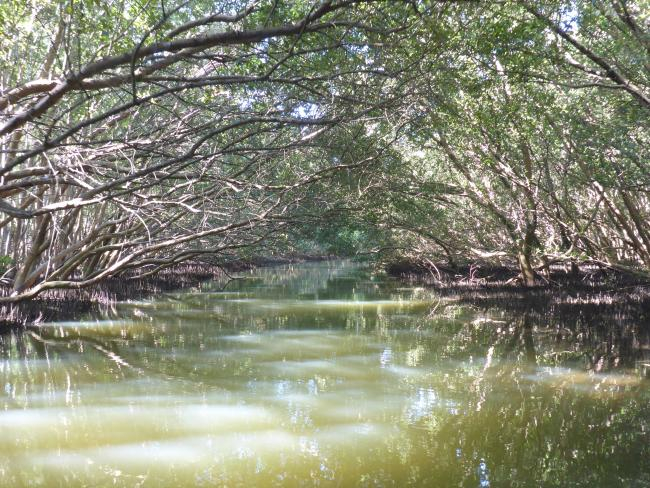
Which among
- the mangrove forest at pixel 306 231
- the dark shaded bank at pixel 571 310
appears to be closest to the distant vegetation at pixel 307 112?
the mangrove forest at pixel 306 231

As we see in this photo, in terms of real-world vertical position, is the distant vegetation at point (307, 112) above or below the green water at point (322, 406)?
above

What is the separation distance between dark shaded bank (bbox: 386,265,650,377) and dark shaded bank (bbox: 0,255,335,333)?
5.92m

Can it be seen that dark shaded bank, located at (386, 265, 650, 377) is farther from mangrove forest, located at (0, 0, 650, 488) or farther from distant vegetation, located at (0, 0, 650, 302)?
distant vegetation, located at (0, 0, 650, 302)

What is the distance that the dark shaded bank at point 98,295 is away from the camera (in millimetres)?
8973

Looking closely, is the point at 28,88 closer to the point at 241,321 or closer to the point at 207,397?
the point at 207,397

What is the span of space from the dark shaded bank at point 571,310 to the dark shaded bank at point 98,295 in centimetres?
592

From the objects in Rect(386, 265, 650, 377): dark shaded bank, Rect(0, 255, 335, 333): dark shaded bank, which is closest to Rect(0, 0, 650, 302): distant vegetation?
Rect(0, 255, 335, 333): dark shaded bank

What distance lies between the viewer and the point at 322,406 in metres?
4.88

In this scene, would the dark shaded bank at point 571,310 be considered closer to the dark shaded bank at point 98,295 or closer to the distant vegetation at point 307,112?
the distant vegetation at point 307,112

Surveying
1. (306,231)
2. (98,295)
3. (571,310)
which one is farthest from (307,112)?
(98,295)

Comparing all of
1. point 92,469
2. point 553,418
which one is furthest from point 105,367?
point 553,418

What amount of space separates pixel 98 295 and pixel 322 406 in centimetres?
874

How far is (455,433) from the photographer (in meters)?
4.29

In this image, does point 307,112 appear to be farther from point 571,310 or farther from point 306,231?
point 571,310
